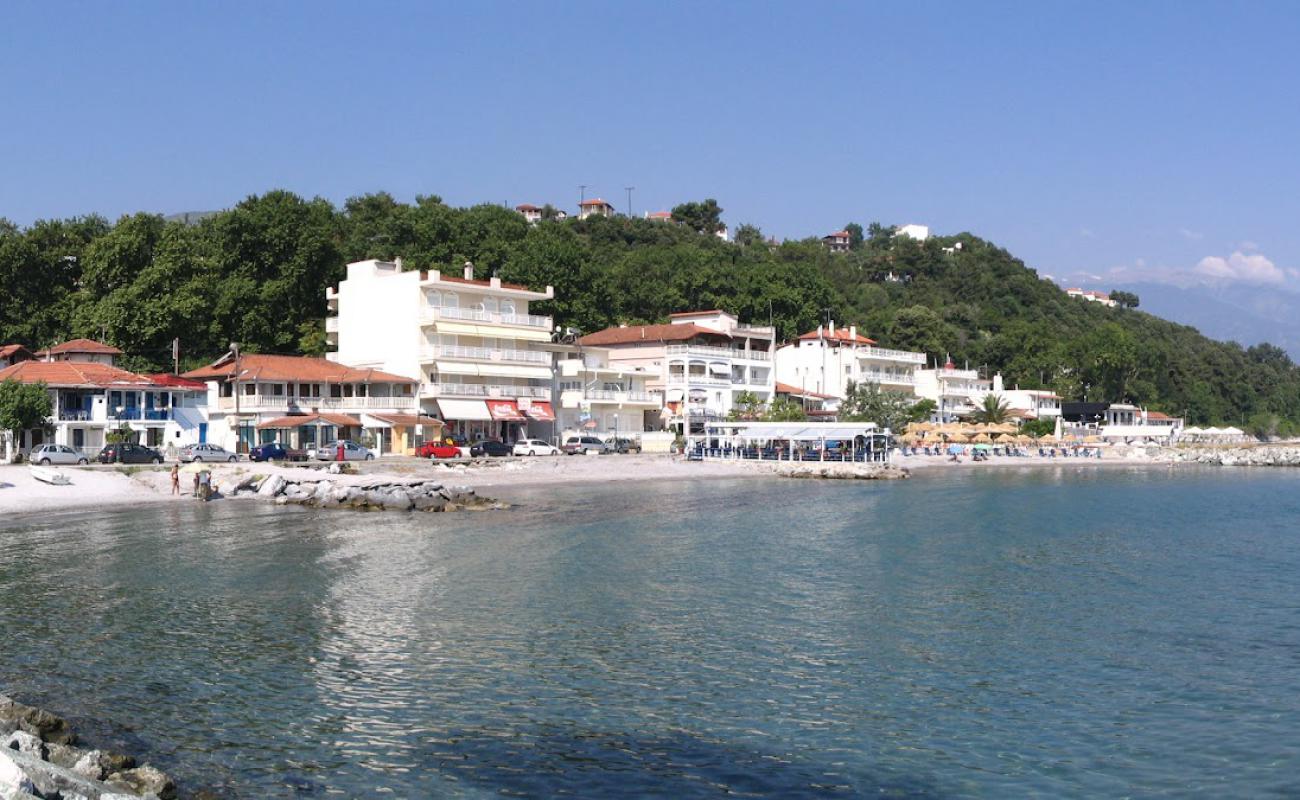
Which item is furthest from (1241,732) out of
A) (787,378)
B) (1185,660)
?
(787,378)

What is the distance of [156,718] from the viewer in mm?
15430

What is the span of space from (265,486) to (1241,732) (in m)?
38.6

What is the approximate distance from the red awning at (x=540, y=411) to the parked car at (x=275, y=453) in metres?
16.6

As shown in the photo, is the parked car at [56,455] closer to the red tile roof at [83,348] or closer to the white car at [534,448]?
the red tile roof at [83,348]

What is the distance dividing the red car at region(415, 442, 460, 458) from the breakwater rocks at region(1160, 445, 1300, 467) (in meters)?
65.0

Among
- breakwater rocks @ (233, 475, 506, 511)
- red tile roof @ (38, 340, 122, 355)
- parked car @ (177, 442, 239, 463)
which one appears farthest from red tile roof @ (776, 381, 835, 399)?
breakwater rocks @ (233, 475, 506, 511)

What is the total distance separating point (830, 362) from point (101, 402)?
190 ft

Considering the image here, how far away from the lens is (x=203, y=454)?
55125mm

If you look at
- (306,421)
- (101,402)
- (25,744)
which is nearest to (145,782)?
(25,744)

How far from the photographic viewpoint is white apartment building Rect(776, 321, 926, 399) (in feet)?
317

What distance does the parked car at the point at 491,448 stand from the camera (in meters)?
64.5

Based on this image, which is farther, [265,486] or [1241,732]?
[265,486]

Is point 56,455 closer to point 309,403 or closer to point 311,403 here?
point 309,403

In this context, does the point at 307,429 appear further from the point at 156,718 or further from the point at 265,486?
the point at 156,718
